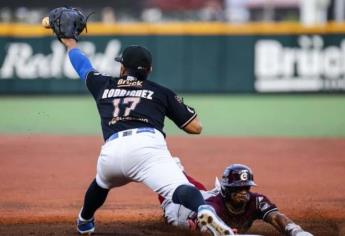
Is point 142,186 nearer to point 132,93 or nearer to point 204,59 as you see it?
point 132,93

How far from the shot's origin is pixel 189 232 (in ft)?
22.5

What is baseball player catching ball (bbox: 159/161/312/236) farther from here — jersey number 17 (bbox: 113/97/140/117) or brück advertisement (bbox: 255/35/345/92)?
brück advertisement (bbox: 255/35/345/92)

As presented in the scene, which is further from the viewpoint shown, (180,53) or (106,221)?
(180,53)

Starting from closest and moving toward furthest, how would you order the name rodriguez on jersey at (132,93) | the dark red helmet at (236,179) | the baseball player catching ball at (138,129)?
the baseball player catching ball at (138,129) → the name rodriguez on jersey at (132,93) → the dark red helmet at (236,179)

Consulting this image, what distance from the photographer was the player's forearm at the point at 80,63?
6.37 m

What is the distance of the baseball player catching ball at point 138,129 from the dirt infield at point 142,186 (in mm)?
1053

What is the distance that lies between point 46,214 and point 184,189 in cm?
228

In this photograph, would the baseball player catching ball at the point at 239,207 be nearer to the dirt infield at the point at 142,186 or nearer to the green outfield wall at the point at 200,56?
the dirt infield at the point at 142,186

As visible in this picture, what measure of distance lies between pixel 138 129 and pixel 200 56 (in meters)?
11.4

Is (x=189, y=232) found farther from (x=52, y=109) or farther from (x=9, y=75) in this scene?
(x=9, y=75)

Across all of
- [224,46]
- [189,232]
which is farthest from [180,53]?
[189,232]

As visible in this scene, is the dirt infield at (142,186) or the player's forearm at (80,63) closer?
the player's forearm at (80,63)

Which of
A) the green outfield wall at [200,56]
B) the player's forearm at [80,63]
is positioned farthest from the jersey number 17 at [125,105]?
the green outfield wall at [200,56]

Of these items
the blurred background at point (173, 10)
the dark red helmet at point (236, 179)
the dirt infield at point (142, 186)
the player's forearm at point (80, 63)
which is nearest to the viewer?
the dark red helmet at point (236, 179)
